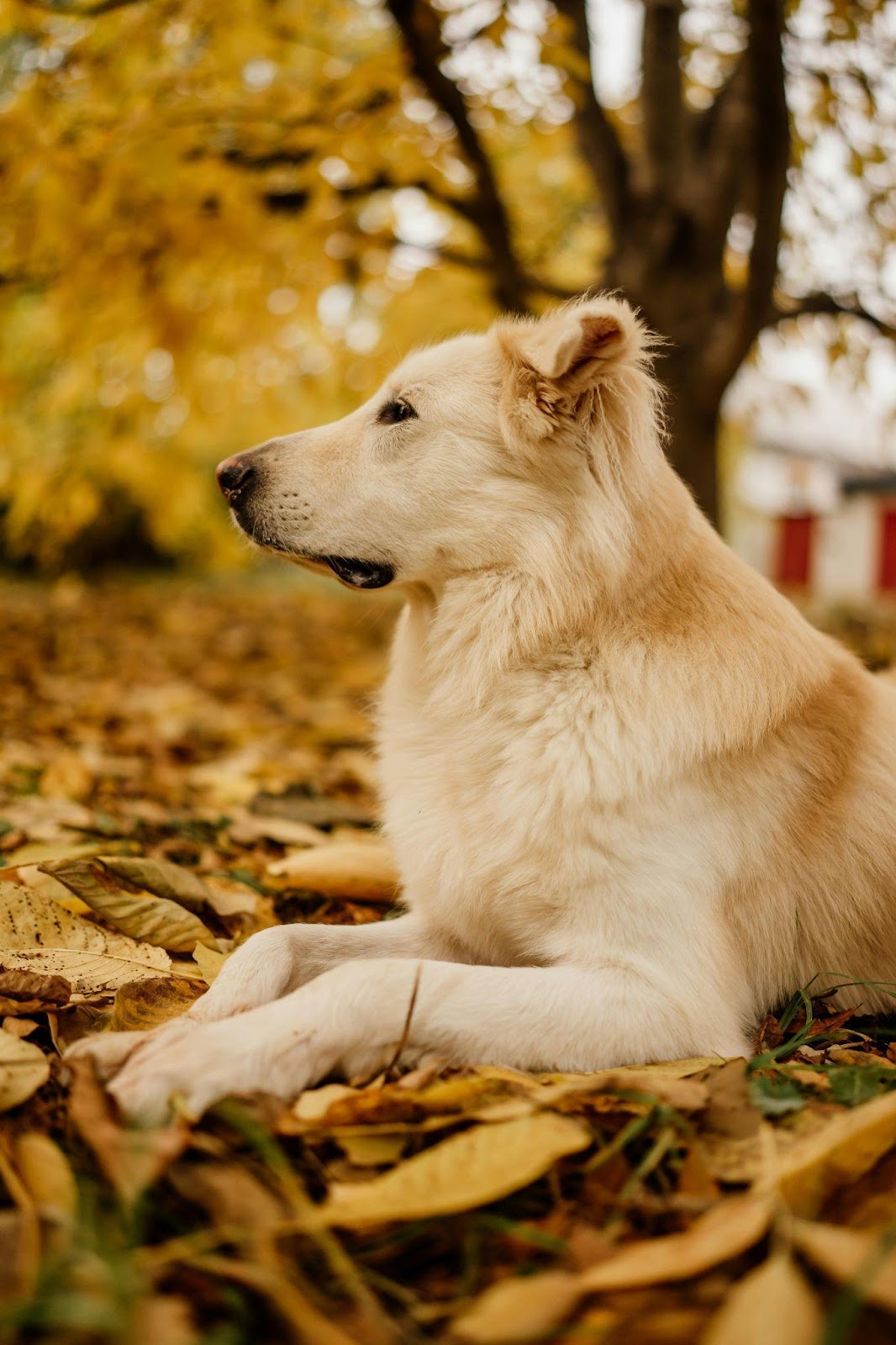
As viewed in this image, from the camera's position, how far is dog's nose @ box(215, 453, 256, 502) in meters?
2.72

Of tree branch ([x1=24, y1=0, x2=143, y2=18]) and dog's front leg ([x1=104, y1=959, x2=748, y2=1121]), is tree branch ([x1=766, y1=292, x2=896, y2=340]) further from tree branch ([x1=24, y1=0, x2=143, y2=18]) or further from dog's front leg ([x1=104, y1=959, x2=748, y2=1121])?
dog's front leg ([x1=104, y1=959, x2=748, y2=1121])

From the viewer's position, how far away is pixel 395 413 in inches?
107

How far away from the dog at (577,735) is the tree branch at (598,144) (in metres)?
4.07

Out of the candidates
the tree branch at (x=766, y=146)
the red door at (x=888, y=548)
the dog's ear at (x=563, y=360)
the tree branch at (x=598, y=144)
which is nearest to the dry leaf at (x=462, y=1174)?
the dog's ear at (x=563, y=360)

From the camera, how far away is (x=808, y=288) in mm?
8086

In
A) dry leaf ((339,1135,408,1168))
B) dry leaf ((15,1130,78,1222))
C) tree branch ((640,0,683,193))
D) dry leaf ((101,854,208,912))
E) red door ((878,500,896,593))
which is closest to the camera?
dry leaf ((15,1130,78,1222))

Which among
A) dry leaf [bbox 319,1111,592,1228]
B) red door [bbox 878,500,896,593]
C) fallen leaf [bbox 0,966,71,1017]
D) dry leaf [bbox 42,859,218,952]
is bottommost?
red door [bbox 878,500,896,593]

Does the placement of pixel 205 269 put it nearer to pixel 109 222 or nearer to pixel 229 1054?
pixel 109 222

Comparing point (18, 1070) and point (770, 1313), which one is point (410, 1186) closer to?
point (770, 1313)

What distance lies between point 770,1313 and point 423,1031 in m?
0.81

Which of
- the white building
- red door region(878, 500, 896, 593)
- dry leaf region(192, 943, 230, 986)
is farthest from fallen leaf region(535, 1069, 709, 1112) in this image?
red door region(878, 500, 896, 593)

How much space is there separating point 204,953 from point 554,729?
1000 mm

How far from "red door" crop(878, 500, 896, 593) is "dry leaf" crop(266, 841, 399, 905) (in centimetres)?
2471

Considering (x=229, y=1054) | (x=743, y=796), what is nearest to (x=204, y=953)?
(x=229, y=1054)
